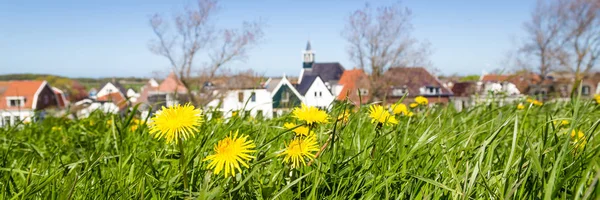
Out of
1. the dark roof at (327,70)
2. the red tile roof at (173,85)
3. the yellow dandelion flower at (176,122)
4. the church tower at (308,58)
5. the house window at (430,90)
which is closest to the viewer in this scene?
the yellow dandelion flower at (176,122)

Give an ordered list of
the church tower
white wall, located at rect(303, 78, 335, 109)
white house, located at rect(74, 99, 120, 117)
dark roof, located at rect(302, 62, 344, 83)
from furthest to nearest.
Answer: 1. the church tower
2. dark roof, located at rect(302, 62, 344, 83)
3. white house, located at rect(74, 99, 120, 117)
4. white wall, located at rect(303, 78, 335, 109)

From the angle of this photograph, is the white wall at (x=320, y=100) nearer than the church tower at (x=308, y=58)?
Yes

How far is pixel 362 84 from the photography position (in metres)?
22.1

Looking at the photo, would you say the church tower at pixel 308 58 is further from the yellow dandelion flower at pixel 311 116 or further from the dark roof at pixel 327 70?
the yellow dandelion flower at pixel 311 116

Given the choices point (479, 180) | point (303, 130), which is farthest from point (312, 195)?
point (479, 180)

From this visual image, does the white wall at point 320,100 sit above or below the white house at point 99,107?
above

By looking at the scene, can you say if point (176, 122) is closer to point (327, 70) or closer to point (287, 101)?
point (287, 101)

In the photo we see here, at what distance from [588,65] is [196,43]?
19.6 meters

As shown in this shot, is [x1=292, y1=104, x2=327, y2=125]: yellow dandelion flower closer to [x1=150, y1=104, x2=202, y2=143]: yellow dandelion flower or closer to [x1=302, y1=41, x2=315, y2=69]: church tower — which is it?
[x1=150, y1=104, x2=202, y2=143]: yellow dandelion flower

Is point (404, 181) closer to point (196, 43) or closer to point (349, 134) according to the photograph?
point (349, 134)

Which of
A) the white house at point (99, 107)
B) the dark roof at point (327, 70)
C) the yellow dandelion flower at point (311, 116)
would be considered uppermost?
the dark roof at point (327, 70)

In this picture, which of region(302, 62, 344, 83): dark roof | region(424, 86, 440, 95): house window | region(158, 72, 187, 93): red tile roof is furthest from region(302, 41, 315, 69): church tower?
region(424, 86, 440, 95): house window

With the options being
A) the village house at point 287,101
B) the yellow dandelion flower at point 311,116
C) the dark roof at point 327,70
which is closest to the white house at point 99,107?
the village house at point 287,101

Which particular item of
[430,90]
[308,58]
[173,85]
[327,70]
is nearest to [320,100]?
[173,85]
